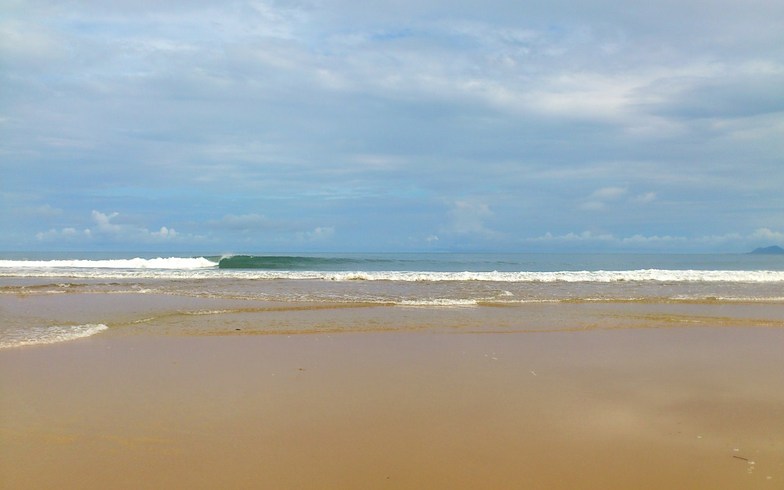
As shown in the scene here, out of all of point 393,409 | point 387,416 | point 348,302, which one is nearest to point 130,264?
point 348,302

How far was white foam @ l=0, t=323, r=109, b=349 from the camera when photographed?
9156 mm

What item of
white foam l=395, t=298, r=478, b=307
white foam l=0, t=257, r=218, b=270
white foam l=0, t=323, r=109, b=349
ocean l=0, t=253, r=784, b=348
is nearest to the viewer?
white foam l=0, t=323, r=109, b=349

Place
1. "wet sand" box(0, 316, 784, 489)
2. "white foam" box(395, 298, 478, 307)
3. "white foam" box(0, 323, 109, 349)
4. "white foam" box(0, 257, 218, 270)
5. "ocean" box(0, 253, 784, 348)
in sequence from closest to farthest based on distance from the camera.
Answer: "wet sand" box(0, 316, 784, 489)
"white foam" box(0, 323, 109, 349)
"ocean" box(0, 253, 784, 348)
"white foam" box(395, 298, 478, 307)
"white foam" box(0, 257, 218, 270)

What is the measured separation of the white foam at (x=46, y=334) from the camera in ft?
30.0

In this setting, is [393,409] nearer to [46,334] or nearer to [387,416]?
[387,416]

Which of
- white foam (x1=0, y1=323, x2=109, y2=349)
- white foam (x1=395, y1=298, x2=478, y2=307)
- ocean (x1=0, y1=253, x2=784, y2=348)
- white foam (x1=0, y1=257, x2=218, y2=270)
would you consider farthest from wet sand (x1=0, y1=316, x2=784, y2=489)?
white foam (x1=0, y1=257, x2=218, y2=270)

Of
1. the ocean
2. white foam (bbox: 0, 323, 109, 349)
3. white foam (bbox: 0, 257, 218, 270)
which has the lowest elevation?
white foam (bbox: 0, 323, 109, 349)

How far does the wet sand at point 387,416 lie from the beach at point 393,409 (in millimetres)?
24

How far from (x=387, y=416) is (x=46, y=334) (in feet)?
24.0

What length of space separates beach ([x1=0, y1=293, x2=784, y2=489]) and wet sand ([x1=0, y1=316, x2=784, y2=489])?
0.08ft

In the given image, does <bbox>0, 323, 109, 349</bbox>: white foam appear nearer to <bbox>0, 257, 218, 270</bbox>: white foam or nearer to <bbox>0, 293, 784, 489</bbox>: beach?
<bbox>0, 293, 784, 489</bbox>: beach

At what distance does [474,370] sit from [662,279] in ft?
77.8

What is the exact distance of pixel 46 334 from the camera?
32.8 ft

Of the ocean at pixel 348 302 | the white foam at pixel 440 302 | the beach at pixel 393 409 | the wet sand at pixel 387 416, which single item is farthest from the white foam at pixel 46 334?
the white foam at pixel 440 302
